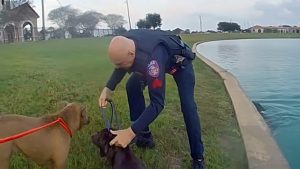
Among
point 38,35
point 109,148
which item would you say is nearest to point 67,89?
point 109,148

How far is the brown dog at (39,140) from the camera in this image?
10.9ft

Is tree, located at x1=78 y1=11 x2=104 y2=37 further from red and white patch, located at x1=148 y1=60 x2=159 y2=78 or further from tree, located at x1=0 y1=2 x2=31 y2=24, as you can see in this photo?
red and white patch, located at x1=148 y1=60 x2=159 y2=78

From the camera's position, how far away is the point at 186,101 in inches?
173

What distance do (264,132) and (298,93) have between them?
421 cm

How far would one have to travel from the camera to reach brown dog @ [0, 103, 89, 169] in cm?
331

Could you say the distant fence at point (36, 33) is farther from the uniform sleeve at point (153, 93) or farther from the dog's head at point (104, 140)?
the uniform sleeve at point (153, 93)

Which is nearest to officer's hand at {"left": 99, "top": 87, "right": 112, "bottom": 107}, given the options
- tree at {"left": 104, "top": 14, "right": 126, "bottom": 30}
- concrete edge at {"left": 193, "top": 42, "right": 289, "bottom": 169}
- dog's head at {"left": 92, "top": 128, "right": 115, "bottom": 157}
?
dog's head at {"left": 92, "top": 128, "right": 115, "bottom": 157}

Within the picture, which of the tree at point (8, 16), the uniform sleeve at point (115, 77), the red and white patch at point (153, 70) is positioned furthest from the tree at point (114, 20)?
the red and white patch at point (153, 70)

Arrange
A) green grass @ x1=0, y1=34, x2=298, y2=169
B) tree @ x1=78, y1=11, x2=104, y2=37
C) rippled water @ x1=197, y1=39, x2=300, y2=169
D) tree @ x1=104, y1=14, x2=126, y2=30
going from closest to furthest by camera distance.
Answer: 1. green grass @ x1=0, y1=34, x2=298, y2=169
2. rippled water @ x1=197, y1=39, x2=300, y2=169
3. tree @ x1=78, y1=11, x2=104, y2=37
4. tree @ x1=104, y1=14, x2=126, y2=30

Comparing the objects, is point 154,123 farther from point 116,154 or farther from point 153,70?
point 153,70

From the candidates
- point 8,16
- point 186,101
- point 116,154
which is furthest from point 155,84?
point 8,16

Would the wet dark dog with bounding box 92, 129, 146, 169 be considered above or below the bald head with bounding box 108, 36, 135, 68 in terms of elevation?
below

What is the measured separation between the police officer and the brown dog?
0.41 m

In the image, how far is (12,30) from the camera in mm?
60188
